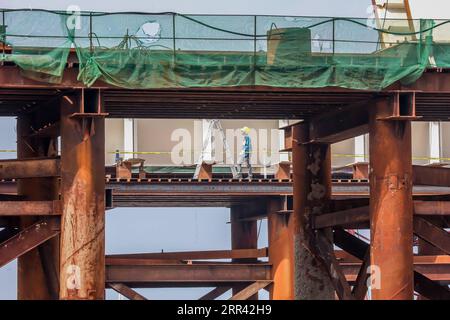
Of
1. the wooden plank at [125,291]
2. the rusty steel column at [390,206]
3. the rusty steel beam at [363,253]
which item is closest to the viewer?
the rusty steel column at [390,206]

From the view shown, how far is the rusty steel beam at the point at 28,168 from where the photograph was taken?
139 ft

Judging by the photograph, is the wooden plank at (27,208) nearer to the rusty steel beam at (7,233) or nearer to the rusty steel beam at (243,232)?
the rusty steel beam at (7,233)

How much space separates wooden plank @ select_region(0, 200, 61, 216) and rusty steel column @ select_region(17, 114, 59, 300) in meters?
4.66

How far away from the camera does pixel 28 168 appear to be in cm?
4284

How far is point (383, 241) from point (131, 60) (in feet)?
24.7

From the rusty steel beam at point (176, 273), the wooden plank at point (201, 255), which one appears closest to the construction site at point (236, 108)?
the rusty steel beam at point (176, 273)

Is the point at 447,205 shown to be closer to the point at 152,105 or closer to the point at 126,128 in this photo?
the point at 152,105

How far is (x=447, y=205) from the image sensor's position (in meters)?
43.5

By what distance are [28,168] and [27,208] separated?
5.83ft

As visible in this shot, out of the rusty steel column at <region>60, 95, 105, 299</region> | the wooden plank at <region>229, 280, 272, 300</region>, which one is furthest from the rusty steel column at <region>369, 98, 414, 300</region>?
the wooden plank at <region>229, 280, 272, 300</region>

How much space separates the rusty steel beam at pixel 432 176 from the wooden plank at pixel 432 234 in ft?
5.94

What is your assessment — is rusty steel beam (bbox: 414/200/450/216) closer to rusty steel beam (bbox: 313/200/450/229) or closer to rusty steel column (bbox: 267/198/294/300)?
rusty steel beam (bbox: 313/200/450/229)
